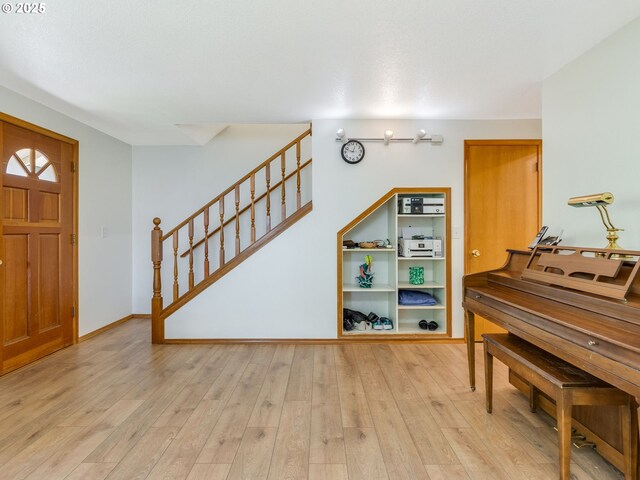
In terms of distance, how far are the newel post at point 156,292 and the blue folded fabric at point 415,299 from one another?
2.63m

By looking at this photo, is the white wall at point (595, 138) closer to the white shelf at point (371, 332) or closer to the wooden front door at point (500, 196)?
the wooden front door at point (500, 196)

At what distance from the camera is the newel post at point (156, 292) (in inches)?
139

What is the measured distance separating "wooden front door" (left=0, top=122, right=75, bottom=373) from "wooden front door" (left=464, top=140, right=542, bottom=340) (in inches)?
168

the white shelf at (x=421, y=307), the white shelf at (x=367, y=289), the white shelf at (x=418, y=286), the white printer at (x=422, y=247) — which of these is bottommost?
the white shelf at (x=421, y=307)

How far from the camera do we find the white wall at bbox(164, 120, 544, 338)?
3584mm

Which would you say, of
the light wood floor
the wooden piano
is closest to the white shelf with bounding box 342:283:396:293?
the light wood floor

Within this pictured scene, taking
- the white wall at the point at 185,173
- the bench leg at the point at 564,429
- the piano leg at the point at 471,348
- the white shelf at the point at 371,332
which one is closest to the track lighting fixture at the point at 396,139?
the white wall at the point at 185,173

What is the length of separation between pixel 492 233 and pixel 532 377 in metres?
2.19

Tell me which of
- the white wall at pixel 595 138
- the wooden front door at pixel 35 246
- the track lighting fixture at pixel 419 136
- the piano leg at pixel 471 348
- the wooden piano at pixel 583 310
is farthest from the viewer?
the track lighting fixture at pixel 419 136

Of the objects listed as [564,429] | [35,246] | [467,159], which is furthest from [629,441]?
[35,246]

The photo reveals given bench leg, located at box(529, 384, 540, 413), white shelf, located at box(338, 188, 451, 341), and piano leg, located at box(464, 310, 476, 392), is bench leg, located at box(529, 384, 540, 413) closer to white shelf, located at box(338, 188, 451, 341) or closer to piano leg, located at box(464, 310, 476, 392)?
piano leg, located at box(464, 310, 476, 392)

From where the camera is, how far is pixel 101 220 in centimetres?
400

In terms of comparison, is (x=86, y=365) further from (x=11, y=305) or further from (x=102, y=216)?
(x=102, y=216)

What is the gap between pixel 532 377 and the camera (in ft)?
5.64
